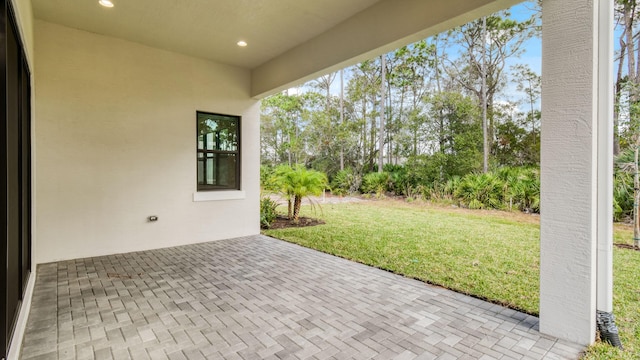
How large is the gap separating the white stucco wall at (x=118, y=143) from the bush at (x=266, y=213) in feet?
3.84

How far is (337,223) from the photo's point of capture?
7328 millimetres

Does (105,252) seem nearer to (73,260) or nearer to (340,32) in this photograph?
(73,260)

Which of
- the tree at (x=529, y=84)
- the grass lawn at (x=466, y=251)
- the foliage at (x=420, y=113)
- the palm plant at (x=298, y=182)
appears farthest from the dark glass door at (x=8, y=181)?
the tree at (x=529, y=84)

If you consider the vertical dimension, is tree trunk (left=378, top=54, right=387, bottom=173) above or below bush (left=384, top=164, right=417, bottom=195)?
above

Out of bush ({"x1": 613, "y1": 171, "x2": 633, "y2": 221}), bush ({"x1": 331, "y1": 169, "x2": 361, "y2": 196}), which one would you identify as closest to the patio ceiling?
bush ({"x1": 613, "y1": 171, "x2": 633, "y2": 221})

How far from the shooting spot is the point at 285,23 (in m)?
4.01

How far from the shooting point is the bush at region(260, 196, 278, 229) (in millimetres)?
6887

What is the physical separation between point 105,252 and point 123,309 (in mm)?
2197

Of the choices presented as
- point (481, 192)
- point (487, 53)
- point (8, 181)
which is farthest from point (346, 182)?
point (8, 181)

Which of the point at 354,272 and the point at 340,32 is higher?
the point at 340,32

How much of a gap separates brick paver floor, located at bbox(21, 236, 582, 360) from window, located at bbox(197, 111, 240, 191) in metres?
1.91

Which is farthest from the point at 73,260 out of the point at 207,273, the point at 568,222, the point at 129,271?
the point at 568,222

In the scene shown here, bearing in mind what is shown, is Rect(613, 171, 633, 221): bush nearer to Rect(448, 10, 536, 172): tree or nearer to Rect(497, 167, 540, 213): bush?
Rect(497, 167, 540, 213): bush

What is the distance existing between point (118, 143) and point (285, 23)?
2955 mm
